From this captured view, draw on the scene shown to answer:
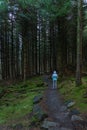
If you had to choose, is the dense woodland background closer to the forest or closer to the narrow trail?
the forest

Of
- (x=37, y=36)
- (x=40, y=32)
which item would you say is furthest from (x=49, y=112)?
(x=40, y=32)

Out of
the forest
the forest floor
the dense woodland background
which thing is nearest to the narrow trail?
the forest floor

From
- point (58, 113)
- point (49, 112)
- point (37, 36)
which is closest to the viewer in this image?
point (58, 113)

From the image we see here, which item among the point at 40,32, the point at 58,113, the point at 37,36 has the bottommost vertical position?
the point at 58,113

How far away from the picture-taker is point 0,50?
39.9m

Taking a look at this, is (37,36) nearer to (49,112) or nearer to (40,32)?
(40,32)

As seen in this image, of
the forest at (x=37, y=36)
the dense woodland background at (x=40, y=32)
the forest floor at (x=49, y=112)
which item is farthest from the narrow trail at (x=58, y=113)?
the dense woodland background at (x=40, y=32)

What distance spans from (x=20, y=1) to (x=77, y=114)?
1883cm

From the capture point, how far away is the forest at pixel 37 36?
28.0 m

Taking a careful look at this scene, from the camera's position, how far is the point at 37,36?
40.6 m

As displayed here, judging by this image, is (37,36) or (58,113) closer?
(58,113)

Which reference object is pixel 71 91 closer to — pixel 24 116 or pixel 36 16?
pixel 24 116

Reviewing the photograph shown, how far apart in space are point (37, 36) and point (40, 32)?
2.52 feet

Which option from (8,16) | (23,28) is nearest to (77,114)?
(23,28)
